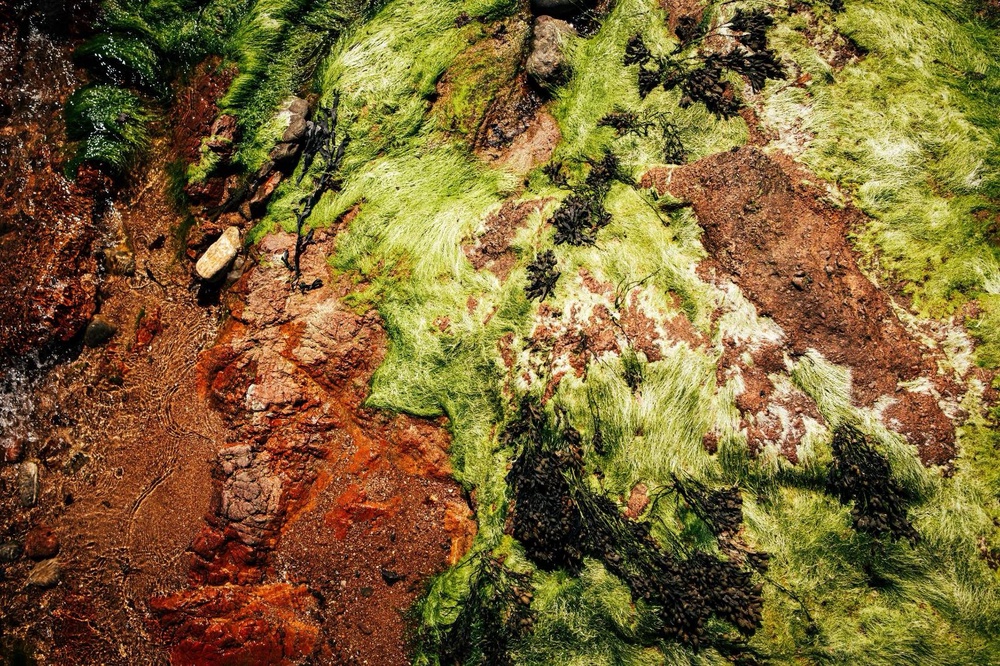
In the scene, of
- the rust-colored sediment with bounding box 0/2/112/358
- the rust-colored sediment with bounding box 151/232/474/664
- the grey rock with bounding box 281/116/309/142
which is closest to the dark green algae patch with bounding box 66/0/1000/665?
the rust-colored sediment with bounding box 151/232/474/664

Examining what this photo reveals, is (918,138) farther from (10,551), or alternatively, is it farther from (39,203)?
(10,551)

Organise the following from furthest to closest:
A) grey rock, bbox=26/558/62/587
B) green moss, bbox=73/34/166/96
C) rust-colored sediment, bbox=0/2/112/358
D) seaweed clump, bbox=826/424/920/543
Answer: green moss, bbox=73/34/166/96 < rust-colored sediment, bbox=0/2/112/358 < grey rock, bbox=26/558/62/587 < seaweed clump, bbox=826/424/920/543

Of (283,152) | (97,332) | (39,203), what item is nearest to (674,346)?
(283,152)

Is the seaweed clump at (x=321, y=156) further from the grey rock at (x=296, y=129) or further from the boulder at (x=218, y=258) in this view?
the boulder at (x=218, y=258)

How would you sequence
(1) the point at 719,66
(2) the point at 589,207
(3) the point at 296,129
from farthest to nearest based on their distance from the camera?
(3) the point at 296,129 < (2) the point at 589,207 < (1) the point at 719,66

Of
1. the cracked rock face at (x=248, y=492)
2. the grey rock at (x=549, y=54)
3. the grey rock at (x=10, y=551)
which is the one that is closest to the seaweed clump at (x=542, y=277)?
the grey rock at (x=549, y=54)

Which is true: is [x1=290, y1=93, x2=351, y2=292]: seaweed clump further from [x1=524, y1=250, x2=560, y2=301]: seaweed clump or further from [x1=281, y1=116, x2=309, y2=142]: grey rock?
[x1=524, y1=250, x2=560, y2=301]: seaweed clump
